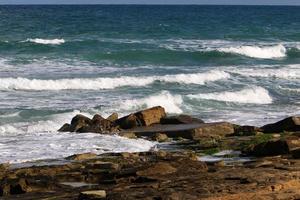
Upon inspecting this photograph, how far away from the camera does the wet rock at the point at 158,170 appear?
923 cm

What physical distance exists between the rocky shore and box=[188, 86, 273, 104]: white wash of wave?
8.92m

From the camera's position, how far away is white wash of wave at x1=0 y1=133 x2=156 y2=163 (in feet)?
43.2

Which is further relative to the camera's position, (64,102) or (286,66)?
(286,66)

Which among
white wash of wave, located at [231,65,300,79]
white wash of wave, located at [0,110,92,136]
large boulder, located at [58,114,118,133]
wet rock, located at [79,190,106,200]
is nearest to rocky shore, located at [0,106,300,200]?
wet rock, located at [79,190,106,200]

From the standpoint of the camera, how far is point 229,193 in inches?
288

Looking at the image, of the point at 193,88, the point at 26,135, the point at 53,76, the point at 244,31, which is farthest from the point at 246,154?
the point at 244,31

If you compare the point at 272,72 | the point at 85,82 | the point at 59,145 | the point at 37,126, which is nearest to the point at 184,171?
the point at 59,145

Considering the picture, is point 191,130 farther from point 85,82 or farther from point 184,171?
point 85,82

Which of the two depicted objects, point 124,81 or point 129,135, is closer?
point 129,135

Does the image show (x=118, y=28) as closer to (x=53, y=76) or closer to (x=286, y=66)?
(x=286, y=66)

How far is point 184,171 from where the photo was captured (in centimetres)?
948

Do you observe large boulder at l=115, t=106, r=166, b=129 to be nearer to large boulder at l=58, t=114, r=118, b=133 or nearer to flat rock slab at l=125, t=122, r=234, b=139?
large boulder at l=58, t=114, r=118, b=133

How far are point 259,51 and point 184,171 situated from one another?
3642cm

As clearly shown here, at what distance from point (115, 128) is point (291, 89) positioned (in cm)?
1327
